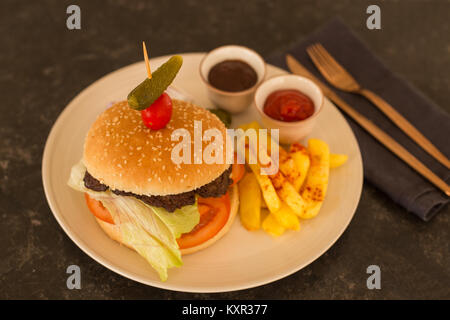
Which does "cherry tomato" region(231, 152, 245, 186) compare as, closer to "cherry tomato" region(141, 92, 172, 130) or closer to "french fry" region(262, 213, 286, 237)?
"french fry" region(262, 213, 286, 237)

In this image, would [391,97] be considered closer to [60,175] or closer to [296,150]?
[296,150]

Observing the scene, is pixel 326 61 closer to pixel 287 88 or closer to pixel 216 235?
pixel 287 88

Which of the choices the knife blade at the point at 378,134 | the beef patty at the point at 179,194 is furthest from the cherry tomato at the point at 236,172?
the knife blade at the point at 378,134

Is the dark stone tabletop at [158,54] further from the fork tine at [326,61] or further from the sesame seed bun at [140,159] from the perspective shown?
the sesame seed bun at [140,159]

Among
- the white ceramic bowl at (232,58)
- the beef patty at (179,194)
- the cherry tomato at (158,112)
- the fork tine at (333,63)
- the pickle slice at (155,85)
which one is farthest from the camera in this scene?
the fork tine at (333,63)

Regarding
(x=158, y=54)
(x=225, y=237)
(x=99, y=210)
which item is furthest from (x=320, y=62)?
(x=99, y=210)

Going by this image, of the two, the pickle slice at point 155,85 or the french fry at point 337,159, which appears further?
the french fry at point 337,159

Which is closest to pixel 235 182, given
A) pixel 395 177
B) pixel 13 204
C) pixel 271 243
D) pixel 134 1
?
Result: pixel 271 243
